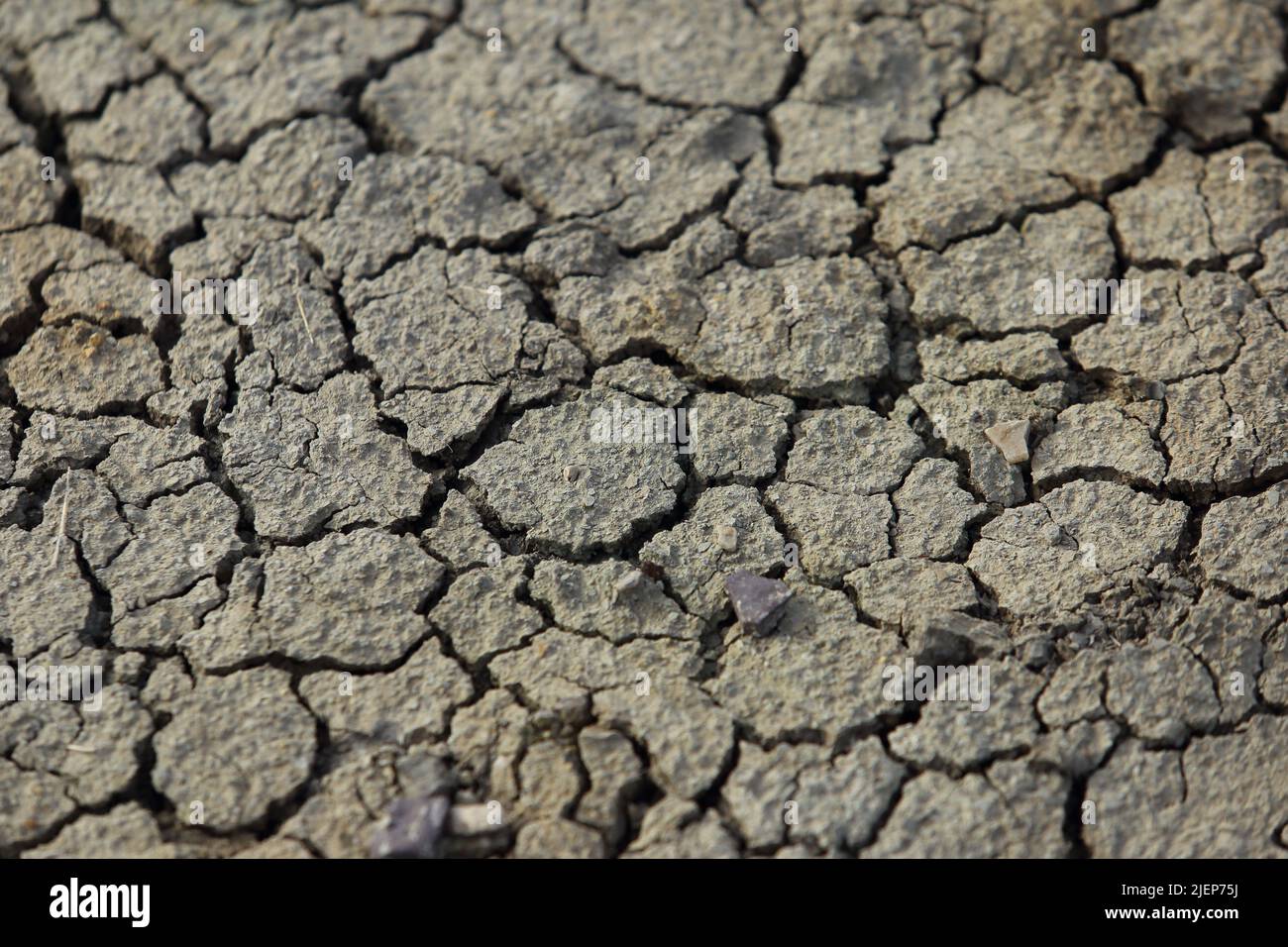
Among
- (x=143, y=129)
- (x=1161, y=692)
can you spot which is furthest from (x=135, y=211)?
(x=1161, y=692)

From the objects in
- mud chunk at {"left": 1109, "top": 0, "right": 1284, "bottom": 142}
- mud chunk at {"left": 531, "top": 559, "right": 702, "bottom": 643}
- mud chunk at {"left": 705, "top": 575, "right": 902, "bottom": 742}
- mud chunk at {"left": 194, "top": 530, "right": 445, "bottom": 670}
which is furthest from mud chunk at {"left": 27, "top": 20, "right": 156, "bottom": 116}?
mud chunk at {"left": 1109, "top": 0, "right": 1284, "bottom": 142}

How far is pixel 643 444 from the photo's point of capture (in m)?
3.09

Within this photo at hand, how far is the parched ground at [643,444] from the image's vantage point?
2.57 metres

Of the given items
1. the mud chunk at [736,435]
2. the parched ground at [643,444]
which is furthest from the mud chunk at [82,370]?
the mud chunk at [736,435]

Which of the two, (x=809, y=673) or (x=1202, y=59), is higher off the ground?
(x=1202, y=59)

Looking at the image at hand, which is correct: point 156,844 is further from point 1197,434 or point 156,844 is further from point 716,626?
point 1197,434

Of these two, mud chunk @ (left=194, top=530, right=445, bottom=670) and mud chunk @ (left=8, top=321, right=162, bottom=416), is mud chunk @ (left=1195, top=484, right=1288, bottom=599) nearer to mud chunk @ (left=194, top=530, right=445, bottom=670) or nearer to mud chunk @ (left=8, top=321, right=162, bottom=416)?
mud chunk @ (left=194, top=530, right=445, bottom=670)

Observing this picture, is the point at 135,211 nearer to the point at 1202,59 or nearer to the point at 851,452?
the point at 851,452

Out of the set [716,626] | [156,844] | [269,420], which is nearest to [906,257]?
[716,626]

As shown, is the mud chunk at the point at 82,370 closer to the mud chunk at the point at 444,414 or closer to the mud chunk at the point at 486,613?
the mud chunk at the point at 444,414

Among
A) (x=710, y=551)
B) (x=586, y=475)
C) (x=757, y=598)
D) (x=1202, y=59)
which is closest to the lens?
(x=757, y=598)

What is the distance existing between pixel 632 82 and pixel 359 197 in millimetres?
944

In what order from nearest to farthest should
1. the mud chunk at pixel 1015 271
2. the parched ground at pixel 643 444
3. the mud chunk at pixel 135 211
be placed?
the parched ground at pixel 643 444 < the mud chunk at pixel 1015 271 < the mud chunk at pixel 135 211

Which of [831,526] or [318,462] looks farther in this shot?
[318,462]
